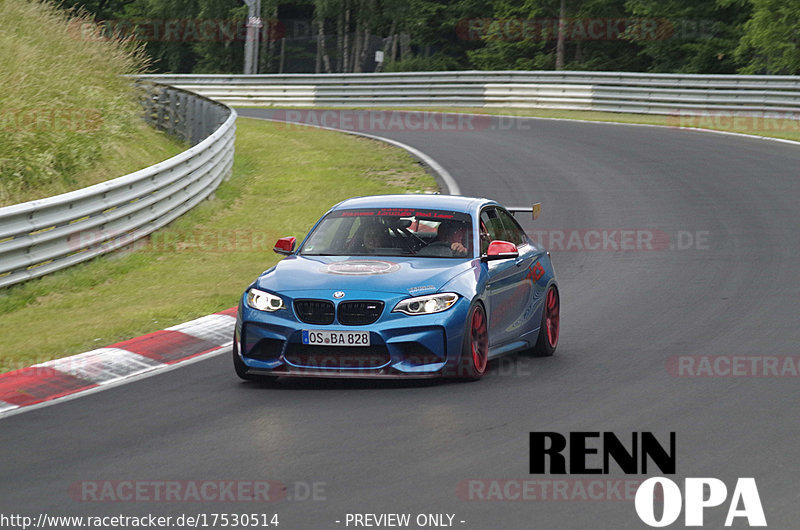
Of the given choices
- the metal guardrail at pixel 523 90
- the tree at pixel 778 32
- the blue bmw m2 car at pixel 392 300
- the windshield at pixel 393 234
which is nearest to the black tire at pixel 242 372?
the blue bmw m2 car at pixel 392 300

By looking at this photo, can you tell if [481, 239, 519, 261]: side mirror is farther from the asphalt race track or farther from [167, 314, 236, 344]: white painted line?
[167, 314, 236, 344]: white painted line

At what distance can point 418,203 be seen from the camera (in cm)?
1062

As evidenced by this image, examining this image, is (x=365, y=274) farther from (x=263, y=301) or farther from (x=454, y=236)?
(x=454, y=236)

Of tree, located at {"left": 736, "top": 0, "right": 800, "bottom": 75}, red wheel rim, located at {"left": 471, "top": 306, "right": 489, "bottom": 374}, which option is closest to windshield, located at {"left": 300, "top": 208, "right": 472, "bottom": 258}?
red wheel rim, located at {"left": 471, "top": 306, "right": 489, "bottom": 374}

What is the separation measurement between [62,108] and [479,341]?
39.9 feet

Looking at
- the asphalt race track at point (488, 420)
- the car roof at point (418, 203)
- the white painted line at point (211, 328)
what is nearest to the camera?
the asphalt race track at point (488, 420)

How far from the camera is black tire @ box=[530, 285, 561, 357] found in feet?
35.1

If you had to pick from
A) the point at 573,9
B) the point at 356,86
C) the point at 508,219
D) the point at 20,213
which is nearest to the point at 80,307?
the point at 20,213

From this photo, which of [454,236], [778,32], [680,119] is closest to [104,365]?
[454,236]

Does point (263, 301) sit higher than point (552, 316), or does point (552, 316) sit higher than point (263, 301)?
point (263, 301)

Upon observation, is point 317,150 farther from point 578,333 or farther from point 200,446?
point 200,446

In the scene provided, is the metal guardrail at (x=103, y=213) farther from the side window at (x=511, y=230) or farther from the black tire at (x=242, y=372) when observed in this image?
the side window at (x=511, y=230)

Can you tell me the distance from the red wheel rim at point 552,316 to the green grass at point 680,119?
1882 cm

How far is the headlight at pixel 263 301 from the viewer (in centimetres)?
915
